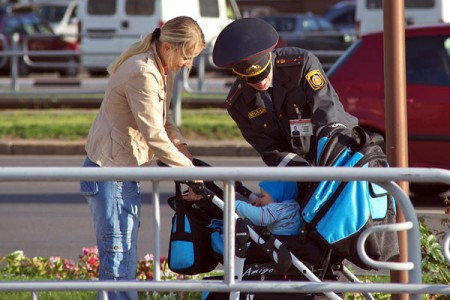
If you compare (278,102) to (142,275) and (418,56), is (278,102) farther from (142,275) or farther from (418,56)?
(418,56)

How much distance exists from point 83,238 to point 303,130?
4.49 m

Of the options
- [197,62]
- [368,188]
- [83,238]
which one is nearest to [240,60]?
[368,188]

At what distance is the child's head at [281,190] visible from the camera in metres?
4.55

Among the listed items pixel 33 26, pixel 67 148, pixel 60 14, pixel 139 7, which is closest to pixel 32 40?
pixel 33 26

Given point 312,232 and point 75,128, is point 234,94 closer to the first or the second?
point 312,232

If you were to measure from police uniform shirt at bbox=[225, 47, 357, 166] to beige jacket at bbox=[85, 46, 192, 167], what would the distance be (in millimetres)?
372

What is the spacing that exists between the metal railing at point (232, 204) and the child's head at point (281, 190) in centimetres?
68

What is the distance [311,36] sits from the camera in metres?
23.7

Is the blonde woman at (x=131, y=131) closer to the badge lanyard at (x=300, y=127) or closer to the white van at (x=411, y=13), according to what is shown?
the badge lanyard at (x=300, y=127)

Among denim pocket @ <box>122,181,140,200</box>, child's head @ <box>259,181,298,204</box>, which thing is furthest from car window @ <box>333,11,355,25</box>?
child's head @ <box>259,181,298,204</box>

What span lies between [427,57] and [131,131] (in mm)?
5774

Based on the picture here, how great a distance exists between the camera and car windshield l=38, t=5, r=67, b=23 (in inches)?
1230

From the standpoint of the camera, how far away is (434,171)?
3721 mm

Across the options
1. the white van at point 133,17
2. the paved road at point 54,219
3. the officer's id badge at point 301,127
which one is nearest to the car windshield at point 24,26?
the white van at point 133,17
